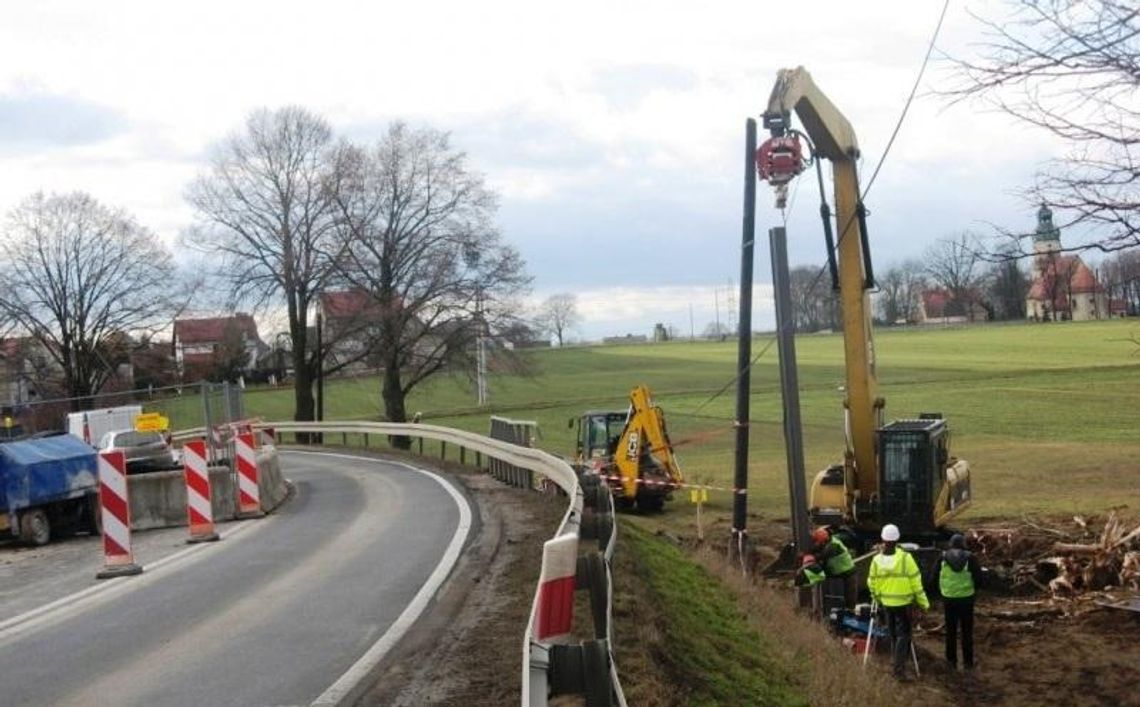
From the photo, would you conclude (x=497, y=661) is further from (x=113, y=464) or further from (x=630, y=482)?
(x=630, y=482)

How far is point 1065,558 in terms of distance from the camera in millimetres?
18141

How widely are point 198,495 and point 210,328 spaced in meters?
70.0

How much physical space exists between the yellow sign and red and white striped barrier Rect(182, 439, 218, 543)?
36.5ft

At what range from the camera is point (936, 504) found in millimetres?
18516

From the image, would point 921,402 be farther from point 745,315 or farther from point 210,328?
point 210,328

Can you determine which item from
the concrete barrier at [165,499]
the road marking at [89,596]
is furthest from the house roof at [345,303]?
the road marking at [89,596]

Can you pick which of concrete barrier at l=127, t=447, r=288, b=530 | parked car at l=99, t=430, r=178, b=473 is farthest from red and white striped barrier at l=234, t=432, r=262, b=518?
parked car at l=99, t=430, r=178, b=473

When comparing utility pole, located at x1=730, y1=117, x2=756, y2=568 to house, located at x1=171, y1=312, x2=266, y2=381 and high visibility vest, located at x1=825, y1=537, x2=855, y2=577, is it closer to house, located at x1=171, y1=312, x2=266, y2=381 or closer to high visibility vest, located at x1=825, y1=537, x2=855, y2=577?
high visibility vest, located at x1=825, y1=537, x2=855, y2=577

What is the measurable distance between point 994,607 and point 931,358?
75701mm

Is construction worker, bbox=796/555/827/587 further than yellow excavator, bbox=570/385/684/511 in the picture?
No

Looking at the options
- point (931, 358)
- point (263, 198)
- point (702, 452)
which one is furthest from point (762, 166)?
point (931, 358)

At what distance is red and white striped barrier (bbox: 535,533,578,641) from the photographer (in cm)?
669

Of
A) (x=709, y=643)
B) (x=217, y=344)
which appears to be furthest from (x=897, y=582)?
(x=217, y=344)

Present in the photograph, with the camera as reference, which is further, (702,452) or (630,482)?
(702,452)
